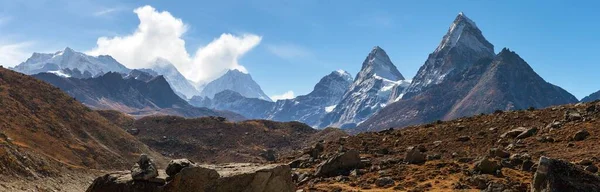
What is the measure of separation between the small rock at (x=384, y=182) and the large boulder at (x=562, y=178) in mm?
13698

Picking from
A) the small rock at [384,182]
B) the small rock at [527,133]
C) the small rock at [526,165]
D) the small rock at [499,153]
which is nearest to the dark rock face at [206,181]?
the small rock at [384,182]

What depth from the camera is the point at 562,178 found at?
56.1 feet

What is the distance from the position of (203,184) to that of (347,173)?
59.3 ft

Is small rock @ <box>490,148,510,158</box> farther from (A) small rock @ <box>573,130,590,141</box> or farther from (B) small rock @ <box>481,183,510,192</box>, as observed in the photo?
(B) small rock @ <box>481,183,510,192</box>

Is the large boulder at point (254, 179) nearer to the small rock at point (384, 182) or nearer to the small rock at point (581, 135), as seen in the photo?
the small rock at point (384, 182)

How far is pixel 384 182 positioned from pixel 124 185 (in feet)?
56.4

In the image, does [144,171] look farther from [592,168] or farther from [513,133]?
[513,133]

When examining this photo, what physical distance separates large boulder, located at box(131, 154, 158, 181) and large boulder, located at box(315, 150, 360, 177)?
18.1 meters

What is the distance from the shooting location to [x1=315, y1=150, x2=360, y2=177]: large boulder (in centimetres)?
3703

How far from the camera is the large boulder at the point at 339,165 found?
37.0 m


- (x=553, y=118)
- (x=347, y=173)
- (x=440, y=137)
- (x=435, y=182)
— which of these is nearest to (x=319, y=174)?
(x=347, y=173)

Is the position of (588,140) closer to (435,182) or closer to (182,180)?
(435,182)

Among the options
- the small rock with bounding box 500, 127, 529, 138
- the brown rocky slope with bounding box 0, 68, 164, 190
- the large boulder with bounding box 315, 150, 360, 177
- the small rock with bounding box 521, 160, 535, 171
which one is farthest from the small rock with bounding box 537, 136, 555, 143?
the brown rocky slope with bounding box 0, 68, 164, 190

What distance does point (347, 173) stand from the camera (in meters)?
36.7
